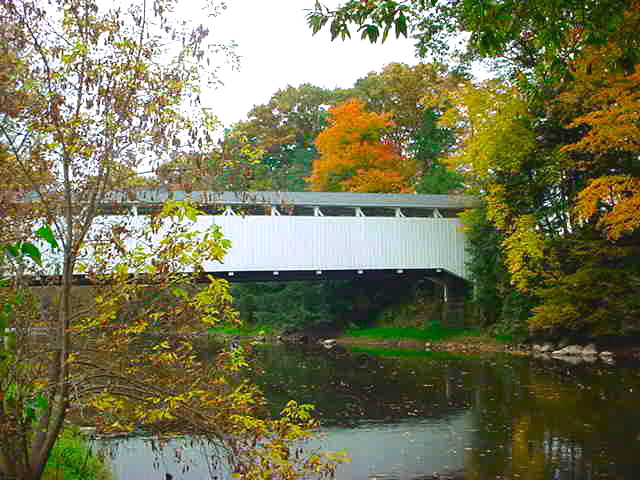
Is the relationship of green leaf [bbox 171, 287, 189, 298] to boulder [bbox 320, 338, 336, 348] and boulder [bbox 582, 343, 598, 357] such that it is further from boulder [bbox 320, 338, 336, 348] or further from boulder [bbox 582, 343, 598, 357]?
boulder [bbox 320, 338, 336, 348]

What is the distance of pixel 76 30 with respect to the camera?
14.1ft

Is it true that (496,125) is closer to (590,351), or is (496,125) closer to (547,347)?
(547,347)

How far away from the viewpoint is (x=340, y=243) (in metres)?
19.5

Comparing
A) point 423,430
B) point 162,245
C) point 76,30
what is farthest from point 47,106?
point 423,430

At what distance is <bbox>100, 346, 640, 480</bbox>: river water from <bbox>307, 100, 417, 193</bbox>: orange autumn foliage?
12.2 m

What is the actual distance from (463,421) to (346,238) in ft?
37.2

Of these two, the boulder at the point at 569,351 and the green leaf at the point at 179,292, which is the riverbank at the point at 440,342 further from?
the green leaf at the point at 179,292

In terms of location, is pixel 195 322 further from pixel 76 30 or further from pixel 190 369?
pixel 76 30

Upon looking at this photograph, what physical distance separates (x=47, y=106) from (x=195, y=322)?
154 centimetres

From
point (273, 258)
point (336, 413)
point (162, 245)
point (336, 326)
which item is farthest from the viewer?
point (336, 326)

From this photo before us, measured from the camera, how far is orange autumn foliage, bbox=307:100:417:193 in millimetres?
26109

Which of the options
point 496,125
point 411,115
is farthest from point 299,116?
point 496,125

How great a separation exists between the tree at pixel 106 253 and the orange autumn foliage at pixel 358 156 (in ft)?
71.6

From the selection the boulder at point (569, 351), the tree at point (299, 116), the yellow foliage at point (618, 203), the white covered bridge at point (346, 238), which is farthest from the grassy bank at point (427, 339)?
the tree at point (299, 116)
